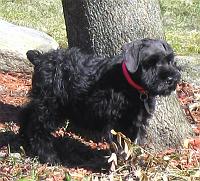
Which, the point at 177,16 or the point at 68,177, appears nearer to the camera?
the point at 68,177

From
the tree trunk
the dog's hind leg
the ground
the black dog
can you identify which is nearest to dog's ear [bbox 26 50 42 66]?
the black dog

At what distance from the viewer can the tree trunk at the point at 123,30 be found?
5780 millimetres

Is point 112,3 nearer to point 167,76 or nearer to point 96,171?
point 167,76

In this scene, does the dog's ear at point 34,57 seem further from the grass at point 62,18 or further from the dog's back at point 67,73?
the grass at point 62,18

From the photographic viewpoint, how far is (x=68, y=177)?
510 centimetres

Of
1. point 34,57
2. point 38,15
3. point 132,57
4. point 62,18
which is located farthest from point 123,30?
point 38,15

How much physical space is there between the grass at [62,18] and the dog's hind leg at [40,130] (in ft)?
14.5

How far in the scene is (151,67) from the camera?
515 cm

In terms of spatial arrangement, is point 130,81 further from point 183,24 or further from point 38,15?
point 183,24

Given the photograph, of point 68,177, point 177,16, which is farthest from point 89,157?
point 177,16

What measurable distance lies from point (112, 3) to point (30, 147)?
177 centimetres

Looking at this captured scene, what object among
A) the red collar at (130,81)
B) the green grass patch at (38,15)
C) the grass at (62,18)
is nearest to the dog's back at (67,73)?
the red collar at (130,81)

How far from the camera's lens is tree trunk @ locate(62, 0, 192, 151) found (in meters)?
5.78

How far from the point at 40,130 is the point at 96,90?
765 mm
